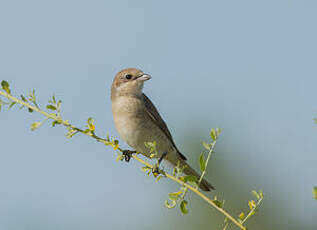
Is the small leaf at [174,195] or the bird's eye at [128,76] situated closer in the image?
the small leaf at [174,195]

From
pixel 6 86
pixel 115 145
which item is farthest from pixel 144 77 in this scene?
pixel 6 86

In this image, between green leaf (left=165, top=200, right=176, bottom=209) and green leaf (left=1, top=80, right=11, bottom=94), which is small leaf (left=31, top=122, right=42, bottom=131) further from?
green leaf (left=165, top=200, right=176, bottom=209)

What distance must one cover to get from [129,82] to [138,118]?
0.59 meters

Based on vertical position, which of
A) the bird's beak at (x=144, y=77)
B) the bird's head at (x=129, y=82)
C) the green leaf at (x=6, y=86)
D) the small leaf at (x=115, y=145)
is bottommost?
the bird's head at (x=129, y=82)

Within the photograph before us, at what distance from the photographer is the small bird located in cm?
601

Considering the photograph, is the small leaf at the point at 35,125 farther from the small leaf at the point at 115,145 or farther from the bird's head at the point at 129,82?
the bird's head at the point at 129,82

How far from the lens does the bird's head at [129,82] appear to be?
21.0ft

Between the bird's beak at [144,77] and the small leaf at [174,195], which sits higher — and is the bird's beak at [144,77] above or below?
below

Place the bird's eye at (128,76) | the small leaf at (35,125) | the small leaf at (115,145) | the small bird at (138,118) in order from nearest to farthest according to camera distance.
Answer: the small leaf at (35,125) → the small leaf at (115,145) → the small bird at (138,118) → the bird's eye at (128,76)

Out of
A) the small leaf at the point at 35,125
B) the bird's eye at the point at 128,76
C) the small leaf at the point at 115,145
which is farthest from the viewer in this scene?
the bird's eye at the point at 128,76

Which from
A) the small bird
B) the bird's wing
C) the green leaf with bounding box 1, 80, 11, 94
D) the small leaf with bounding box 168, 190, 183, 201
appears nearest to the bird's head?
the small bird

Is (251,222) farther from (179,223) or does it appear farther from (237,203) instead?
(179,223)

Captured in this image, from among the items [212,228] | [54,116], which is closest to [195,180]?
[54,116]

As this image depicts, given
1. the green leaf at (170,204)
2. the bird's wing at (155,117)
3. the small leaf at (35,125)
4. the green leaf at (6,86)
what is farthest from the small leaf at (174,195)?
the bird's wing at (155,117)
